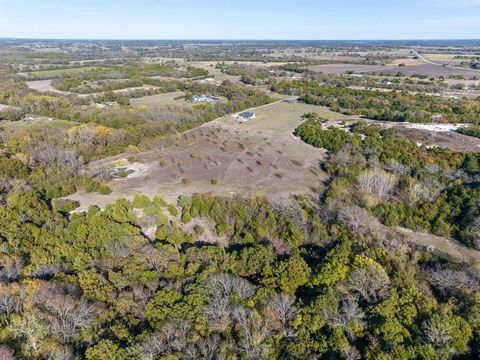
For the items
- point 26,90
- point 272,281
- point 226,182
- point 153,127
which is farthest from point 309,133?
point 26,90

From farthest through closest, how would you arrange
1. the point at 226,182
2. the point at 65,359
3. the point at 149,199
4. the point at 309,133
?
1. the point at 309,133
2. the point at 226,182
3. the point at 149,199
4. the point at 65,359

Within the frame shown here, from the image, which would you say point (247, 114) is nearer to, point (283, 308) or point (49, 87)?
point (283, 308)

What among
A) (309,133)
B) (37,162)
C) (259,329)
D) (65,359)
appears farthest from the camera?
(309,133)

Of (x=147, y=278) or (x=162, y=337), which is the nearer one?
(x=162, y=337)

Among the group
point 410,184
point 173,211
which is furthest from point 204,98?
point 410,184

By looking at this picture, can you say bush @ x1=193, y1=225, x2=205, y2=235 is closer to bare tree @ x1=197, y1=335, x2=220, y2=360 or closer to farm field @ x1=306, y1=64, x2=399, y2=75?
bare tree @ x1=197, y1=335, x2=220, y2=360

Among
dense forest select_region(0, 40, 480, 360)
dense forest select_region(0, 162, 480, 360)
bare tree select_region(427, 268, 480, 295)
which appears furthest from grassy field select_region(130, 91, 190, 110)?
bare tree select_region(427, 268, 480, 295)

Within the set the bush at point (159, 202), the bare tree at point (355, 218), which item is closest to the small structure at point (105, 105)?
the bush at point (159, 202)

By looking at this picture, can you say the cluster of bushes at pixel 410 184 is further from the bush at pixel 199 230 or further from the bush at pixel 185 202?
the bush at pixel 185 202

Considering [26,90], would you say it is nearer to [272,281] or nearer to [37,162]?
[37,162]
